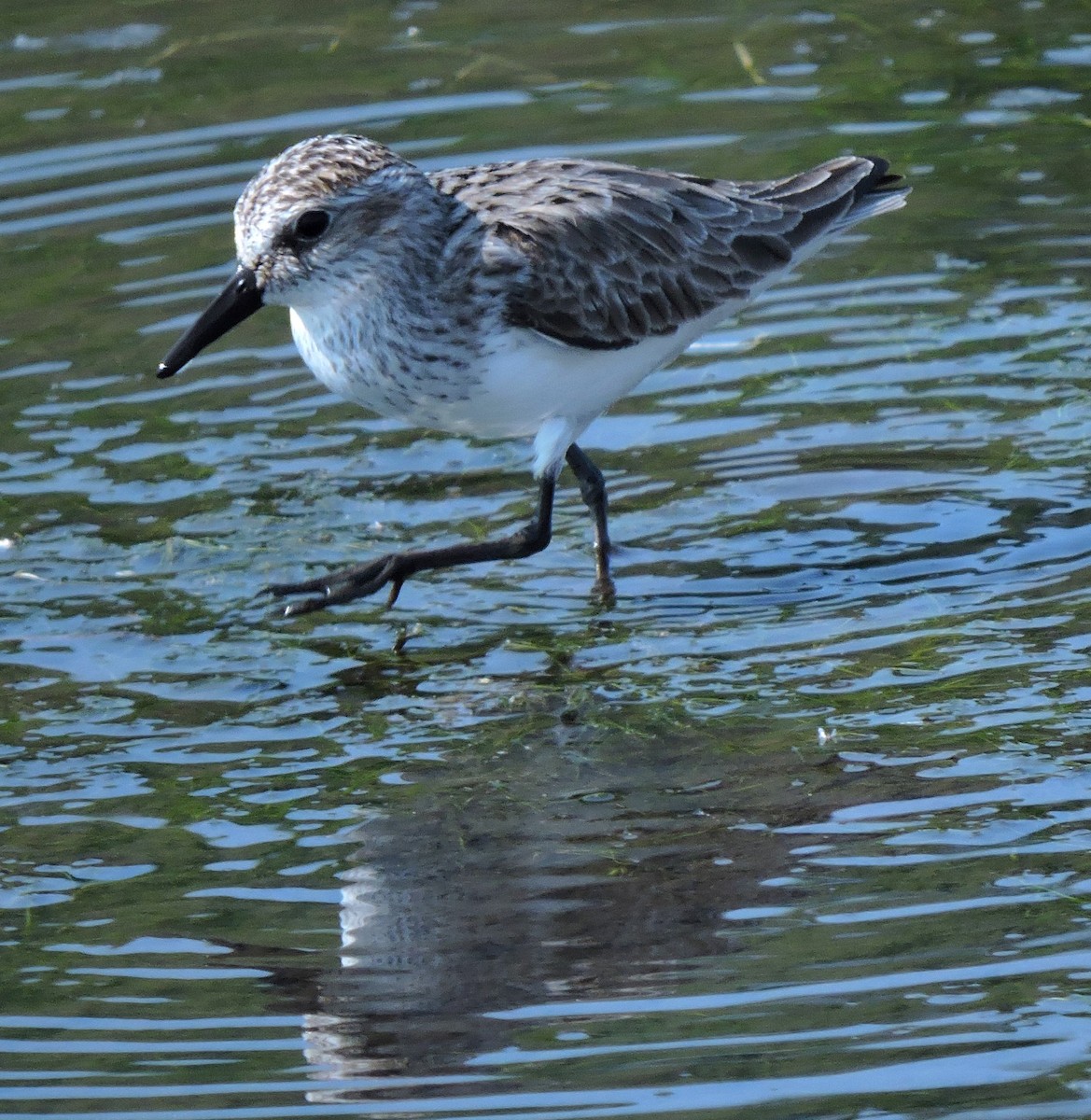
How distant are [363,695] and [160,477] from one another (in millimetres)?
1852

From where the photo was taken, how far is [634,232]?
25.1 ft

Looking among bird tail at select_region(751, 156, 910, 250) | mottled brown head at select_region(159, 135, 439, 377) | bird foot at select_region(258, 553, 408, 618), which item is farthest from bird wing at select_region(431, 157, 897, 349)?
bird foot at select_region(258, 553, 408, 618)

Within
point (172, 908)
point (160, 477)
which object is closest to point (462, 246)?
point (160, 477)

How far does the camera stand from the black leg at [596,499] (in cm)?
762

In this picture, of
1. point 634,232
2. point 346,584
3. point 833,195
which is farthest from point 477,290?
point 833,195

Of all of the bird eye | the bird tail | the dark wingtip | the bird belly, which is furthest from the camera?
the dark wingtip

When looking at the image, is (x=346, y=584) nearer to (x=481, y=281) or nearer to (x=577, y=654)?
(x=577, y=654)

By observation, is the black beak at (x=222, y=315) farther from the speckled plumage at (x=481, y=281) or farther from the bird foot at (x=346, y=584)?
the bird foot at (x=346, y=584)

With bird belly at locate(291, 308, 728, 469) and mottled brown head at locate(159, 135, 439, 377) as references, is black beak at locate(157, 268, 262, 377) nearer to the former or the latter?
mottled brown head at locate(159, 135, 439, 377)

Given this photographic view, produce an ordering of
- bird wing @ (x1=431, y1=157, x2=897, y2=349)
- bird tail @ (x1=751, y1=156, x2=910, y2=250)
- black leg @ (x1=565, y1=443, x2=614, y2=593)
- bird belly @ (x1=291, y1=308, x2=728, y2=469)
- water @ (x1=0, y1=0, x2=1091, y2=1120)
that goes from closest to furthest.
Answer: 1. water @ (x1=0, y1=0, x2=1091, y2=1120)
2. bird belly @ (x1=291, y1=308, x2=728, y2=469)
3. bird wing @ (x1=431, y1=157, x2=897, y2=349)
4. black leg @ (x1=565, y1=443, x2=614, y2=593)
5. bird tail @ (x1=751, y1=156, x2=910, y2=250)

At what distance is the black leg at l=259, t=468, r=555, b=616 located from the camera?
722 centimetres

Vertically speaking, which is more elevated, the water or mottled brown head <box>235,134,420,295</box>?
mottled brown head <box>235,134,420,295</box>

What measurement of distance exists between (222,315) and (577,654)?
64.2 inches

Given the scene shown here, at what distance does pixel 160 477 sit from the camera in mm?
8383
